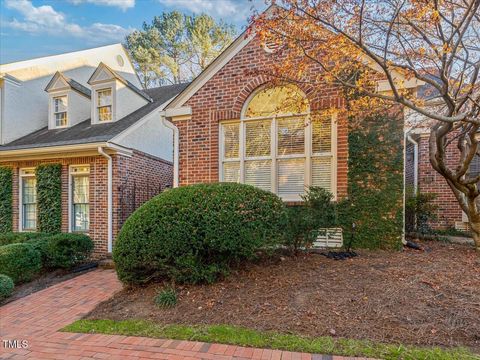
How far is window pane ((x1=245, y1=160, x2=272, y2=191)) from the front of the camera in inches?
256

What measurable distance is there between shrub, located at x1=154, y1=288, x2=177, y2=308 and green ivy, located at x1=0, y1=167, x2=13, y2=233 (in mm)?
7709

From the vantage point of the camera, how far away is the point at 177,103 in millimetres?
7141

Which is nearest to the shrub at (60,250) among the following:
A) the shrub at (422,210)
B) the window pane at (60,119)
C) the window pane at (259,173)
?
the window pane at (259,173)

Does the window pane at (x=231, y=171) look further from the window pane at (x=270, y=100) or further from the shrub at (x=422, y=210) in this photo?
the shrub at (x=422, y=210)

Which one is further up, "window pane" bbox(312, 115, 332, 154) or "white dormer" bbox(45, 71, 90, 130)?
"white dormer" bbox(45, 71, 90, 130)

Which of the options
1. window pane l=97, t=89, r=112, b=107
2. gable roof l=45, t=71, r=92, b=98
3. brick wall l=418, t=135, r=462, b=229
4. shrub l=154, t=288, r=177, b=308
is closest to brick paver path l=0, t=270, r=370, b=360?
shrub l=154, t=288, r=177, b=308

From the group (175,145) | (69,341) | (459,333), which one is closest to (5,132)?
(175,145)

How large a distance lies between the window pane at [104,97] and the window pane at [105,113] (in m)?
0.14

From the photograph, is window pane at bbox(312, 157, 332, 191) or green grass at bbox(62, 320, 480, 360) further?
window pane at bbox(312, 157, 332, 191)

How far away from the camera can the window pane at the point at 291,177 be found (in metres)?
6.27

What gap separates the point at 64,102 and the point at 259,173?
8.19 m

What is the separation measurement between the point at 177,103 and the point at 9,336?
553 cm

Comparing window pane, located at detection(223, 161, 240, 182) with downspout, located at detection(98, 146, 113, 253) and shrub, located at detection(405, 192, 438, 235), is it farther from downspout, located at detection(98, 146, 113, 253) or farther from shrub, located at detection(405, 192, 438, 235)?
shrub, located at detection(405, 192, 438, 235)

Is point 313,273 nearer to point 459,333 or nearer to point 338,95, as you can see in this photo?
point 459,333
